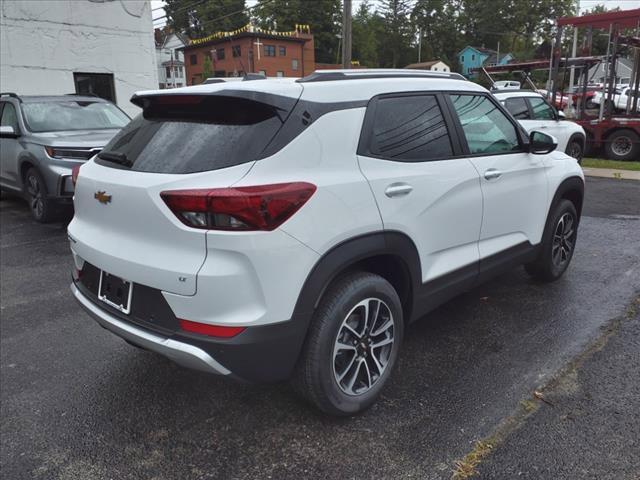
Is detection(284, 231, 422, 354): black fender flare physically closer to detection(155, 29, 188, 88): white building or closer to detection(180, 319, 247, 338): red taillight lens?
detection(180, 319, 247, 338): red taillight lens

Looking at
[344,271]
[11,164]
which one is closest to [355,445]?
[344,271]

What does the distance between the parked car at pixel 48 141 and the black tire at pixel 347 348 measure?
543cm

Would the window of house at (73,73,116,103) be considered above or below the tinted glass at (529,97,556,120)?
above

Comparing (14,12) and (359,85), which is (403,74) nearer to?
(359,85)

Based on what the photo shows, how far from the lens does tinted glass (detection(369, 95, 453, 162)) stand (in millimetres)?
2922

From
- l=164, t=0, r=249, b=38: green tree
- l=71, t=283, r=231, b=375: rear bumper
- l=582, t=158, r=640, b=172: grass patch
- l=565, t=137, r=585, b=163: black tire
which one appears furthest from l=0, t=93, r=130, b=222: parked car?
l=164, t=0, r=249, b=38: green tree

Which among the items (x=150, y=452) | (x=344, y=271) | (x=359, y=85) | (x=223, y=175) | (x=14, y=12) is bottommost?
(x=150, y=452)

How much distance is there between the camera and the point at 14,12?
12.2 metres

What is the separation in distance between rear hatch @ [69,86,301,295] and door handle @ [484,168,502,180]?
1.63 meters

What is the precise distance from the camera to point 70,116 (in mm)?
8141

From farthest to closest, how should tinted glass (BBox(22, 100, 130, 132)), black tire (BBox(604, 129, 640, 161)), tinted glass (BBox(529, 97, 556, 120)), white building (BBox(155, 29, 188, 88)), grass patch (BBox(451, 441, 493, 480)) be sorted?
white building (BBox(155, 29, 188, 88)), black tire (BBox(604, 129, 640, 161)), tinted glass (BBox(529, 97, 556, 120)), tinted glass (BBox(22, 100, 130, 132)), grass patch (BBox(451, 441, 493, 480))

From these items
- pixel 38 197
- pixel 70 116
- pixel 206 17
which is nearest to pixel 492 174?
pixel 38 197

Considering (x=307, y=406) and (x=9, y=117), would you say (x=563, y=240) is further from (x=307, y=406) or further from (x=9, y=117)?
(x=9, y=117)

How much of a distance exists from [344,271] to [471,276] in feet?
3.96
